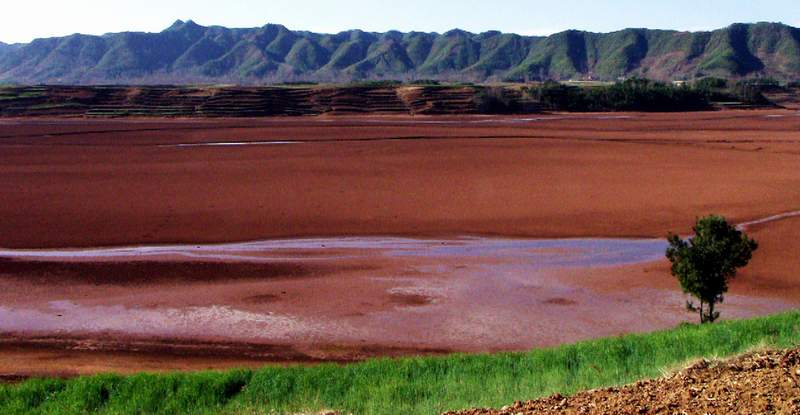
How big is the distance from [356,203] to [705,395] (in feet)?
71.7

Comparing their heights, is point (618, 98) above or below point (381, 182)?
above

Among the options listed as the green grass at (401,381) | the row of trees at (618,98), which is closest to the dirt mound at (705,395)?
the green grass at (401,381)

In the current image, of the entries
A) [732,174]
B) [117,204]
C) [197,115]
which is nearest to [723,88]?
[197,115]

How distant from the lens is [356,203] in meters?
28.1

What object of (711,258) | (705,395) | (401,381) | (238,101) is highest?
(705,395)

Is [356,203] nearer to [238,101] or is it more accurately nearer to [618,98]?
[238,101]

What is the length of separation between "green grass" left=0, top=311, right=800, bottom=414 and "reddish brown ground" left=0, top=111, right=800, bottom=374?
258cm

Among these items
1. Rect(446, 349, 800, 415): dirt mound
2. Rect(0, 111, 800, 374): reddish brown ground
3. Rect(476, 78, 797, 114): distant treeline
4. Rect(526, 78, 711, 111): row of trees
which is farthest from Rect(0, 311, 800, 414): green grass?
Rect(526, 78, 711, 111): row of trees

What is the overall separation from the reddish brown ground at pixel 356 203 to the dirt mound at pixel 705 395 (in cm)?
678

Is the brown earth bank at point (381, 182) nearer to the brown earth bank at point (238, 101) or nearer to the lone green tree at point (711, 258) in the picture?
the lone green tree at point (711, 258)

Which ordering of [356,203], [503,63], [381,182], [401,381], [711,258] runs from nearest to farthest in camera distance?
1. [401,381]
2. [711,258]
3. [356,203]
4. [381,182]
5. [503,63]

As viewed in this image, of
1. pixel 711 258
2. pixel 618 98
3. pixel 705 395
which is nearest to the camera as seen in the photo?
pixel 705 395

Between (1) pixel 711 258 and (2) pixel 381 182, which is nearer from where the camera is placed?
(1) pixel 711 258

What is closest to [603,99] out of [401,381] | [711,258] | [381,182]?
[381,182]
